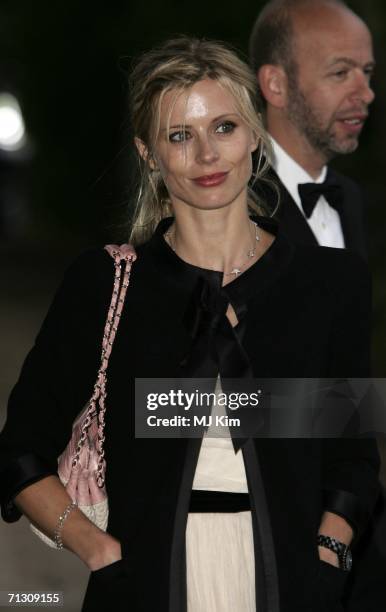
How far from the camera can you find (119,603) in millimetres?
3680

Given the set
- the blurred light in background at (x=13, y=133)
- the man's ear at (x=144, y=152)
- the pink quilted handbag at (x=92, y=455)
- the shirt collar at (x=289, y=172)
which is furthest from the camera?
the blurred light in background at (x=13, y=133)

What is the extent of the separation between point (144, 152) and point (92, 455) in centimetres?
96

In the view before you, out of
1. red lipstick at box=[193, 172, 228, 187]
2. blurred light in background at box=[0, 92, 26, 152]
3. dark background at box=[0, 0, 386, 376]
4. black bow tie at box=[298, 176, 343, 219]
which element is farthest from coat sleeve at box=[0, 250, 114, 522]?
blurred light in background at box=[0, 92, 26, 152]

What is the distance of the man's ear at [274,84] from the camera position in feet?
19.7

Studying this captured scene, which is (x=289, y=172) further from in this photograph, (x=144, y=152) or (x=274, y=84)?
(x=144, y=152)

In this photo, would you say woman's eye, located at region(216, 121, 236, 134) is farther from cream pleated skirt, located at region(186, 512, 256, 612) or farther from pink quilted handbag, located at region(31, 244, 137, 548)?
cream pleated skirt, located at region(186, 512, 256, 612)

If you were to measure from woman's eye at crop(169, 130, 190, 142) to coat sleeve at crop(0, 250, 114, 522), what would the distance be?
1.32 ft

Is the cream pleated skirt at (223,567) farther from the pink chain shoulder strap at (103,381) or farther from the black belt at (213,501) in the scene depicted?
the pink chain shoulder strap at (103,381)

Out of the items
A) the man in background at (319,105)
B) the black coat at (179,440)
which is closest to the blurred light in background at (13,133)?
the man in background at (319,105)

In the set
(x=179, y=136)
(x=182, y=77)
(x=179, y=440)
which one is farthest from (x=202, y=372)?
(x=182, y=77)

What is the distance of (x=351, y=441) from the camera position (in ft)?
12.6

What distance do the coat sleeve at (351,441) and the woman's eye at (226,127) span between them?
51cm

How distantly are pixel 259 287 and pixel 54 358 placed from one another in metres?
0.63

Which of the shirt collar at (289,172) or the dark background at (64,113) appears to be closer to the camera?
the shirt collar at (289,172)
